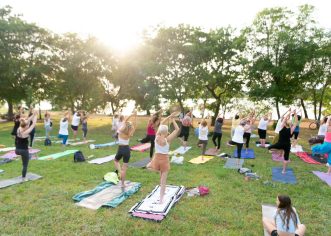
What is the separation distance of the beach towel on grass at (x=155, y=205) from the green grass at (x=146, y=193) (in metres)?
0.15

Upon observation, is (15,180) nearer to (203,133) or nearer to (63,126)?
(63,126)

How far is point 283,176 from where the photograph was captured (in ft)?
32.4

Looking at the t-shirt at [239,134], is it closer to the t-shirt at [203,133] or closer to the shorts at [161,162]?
the t-shirt at [203,133]

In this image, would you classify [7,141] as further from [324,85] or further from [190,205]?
[324,85]

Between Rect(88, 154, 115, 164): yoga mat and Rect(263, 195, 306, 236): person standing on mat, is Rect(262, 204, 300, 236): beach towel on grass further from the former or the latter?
Rect(88, 154, 115, 164): yoga mat

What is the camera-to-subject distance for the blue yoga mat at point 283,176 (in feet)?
30.4

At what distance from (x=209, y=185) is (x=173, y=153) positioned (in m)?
5.48

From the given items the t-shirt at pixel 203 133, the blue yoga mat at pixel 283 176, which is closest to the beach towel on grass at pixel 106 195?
the blue yoga mat at pixel 283 176

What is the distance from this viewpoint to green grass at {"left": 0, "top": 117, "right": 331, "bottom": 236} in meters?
5.68

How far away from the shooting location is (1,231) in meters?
5.46

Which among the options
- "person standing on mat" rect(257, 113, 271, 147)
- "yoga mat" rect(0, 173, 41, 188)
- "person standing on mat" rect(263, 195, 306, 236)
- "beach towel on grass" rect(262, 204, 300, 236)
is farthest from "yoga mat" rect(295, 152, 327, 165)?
"yoga mat" rect(0, 173, 41, 188)

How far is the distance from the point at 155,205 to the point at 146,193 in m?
1.06

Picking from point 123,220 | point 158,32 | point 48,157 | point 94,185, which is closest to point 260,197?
point 123,220

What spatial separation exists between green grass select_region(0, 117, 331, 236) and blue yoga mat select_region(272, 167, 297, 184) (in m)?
0.22
